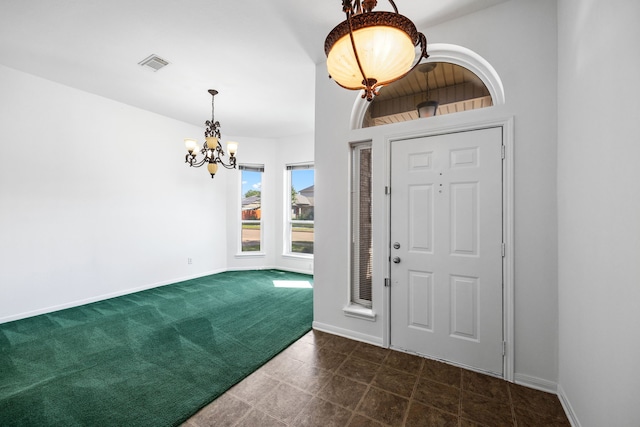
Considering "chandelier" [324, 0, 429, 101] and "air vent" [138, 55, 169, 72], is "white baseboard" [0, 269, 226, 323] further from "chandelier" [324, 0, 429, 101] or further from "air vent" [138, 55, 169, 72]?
"chandelier" [324, 0, 429, 101]

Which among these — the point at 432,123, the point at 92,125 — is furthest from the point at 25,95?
the point at 432,123

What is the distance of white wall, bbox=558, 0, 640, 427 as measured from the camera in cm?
110

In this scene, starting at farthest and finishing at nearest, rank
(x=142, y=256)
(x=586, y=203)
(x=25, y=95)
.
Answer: (x=142, y=256) < (x=25, y=95) < (x=586, y=203)

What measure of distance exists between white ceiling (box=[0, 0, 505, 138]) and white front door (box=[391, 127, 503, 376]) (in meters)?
1.21

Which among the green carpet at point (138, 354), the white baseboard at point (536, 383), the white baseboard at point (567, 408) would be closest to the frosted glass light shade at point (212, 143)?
the green carpet at point (138, 354)

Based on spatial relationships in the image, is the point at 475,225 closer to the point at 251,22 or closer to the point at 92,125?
the point at 251,22

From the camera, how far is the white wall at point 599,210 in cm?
110

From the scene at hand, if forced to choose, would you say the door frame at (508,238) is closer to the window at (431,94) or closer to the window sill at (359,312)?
the window at (431,94)

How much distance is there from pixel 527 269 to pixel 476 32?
199cm

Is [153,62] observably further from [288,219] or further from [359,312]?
[288,219]

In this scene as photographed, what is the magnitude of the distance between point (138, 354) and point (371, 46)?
3116 millimetres

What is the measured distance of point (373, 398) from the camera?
1873 mm

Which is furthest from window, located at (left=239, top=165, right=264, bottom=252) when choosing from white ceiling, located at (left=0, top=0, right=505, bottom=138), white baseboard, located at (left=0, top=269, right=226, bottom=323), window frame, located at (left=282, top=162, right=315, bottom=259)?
white ceiling, located at (left=0, top=0, right=505, bottom=138)

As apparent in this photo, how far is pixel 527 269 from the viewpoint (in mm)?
1980
